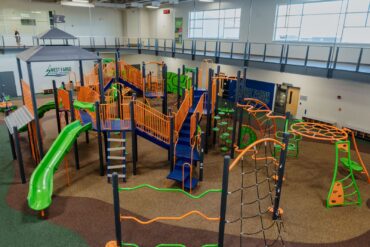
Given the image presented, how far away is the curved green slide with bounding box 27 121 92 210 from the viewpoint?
23.4ft

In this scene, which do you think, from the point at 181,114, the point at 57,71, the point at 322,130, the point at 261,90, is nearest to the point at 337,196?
the point at 322,130


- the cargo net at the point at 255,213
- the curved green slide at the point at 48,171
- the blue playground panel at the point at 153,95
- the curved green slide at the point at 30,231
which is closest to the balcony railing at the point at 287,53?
the blue playground panel at the point at 153,95

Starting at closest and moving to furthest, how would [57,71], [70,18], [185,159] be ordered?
[185,159], [57,71], [70,18]

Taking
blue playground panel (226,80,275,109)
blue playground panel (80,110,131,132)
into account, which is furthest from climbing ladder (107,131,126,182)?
blue playground panel (226,80,275,109)

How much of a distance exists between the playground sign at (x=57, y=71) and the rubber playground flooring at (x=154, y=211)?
12.7 meters

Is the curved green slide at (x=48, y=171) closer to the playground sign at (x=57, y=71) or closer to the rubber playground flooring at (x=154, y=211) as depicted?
the rubber playground flooring at (x=154, y=211)

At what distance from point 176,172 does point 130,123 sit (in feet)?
7.74

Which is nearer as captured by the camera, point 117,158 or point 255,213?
point 255,213

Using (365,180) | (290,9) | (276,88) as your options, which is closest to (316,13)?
(290,9)

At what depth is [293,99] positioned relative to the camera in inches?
624

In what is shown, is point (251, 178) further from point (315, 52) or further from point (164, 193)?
point (315, 52)

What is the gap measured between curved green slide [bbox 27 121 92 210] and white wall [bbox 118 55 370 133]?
1178 cm

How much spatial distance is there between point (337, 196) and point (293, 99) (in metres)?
9.07

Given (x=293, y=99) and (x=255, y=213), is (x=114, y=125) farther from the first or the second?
(x=293, y=99)
